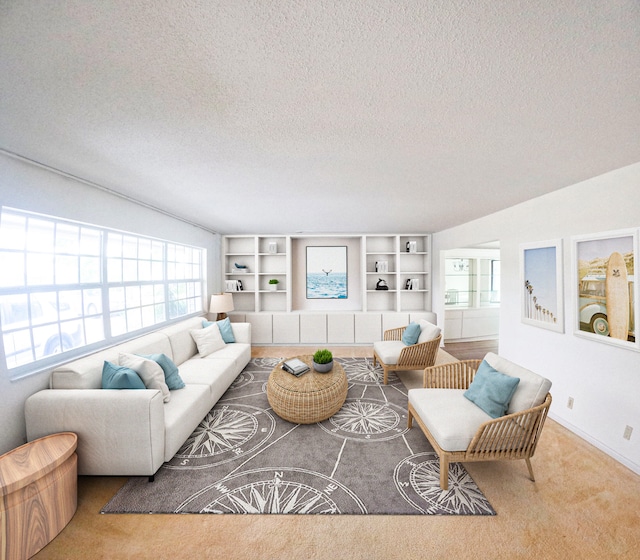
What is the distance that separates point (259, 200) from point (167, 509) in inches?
114

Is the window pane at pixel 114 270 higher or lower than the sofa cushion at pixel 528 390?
higher

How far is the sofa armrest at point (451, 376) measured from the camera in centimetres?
270

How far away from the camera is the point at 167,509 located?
70.0 inches

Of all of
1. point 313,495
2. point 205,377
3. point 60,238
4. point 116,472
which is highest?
point 60,238

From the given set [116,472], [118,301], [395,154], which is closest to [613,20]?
[395,154]

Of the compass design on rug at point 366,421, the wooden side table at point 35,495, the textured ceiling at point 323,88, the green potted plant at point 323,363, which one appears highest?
the textured ceiling at point 323,88

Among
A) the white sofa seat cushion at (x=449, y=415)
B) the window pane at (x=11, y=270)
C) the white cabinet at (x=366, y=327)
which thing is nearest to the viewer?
the white sofa seat cushion at (x=449, y=415)

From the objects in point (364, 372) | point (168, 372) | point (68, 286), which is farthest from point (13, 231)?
point (364, 372)

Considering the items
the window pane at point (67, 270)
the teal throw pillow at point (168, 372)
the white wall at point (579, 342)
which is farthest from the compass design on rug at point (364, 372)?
the window pane at point (67, 270)

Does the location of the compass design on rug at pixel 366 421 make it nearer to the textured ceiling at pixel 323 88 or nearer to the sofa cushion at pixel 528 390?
the sofa cushion at pixel 528 390

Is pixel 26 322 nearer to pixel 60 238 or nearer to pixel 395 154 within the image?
pixel 60 238

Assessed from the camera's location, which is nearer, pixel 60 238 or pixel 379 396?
pixel 60 238

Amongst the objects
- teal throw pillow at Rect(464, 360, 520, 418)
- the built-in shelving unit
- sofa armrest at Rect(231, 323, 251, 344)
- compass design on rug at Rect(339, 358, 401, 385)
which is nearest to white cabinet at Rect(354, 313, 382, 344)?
the built-in shelving unit

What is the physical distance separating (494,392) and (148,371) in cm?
297
